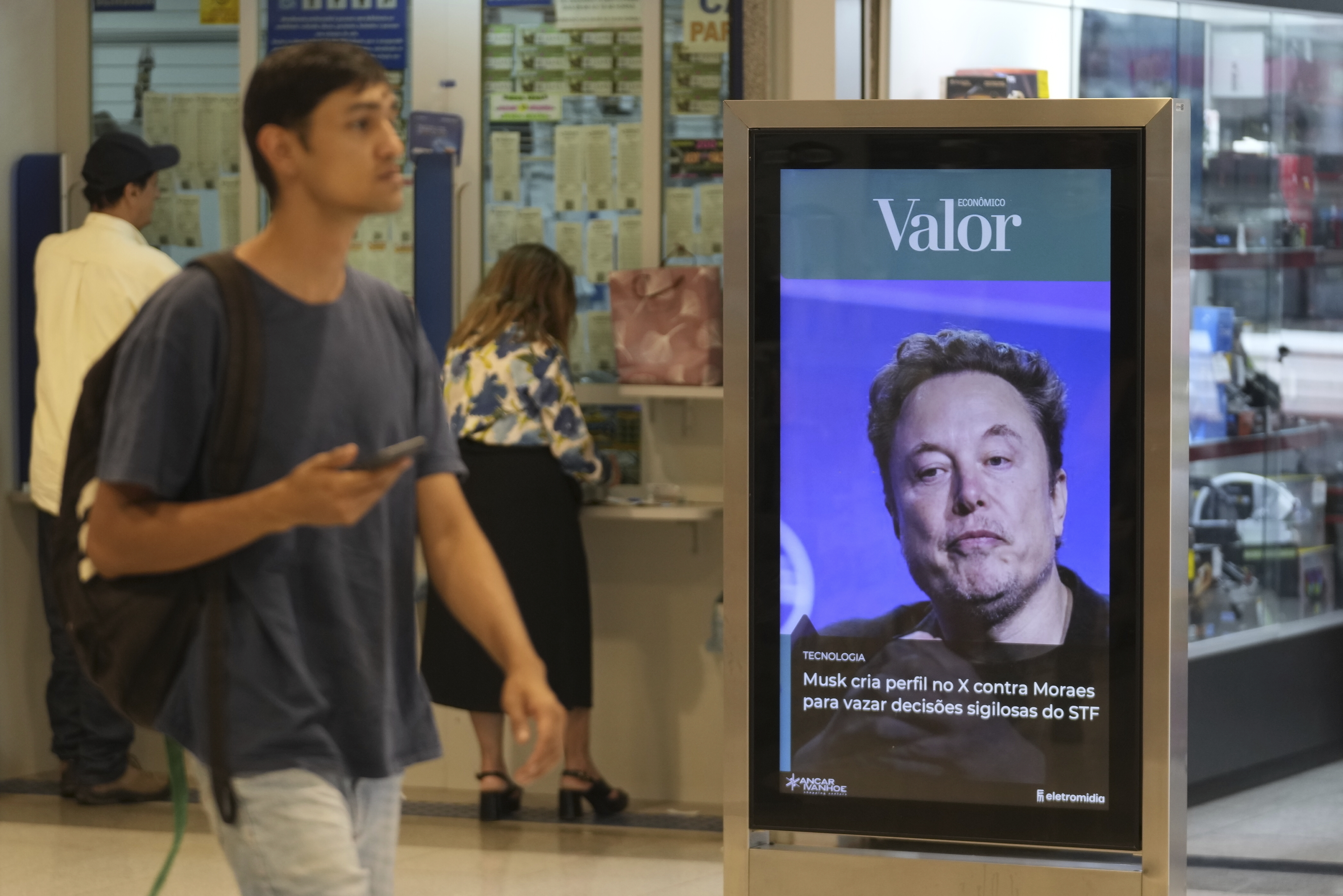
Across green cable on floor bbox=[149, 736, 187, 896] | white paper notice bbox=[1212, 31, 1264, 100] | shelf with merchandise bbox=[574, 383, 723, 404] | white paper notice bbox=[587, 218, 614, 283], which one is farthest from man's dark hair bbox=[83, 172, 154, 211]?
green cable on floor bbox=[149, 736, 187, 896]

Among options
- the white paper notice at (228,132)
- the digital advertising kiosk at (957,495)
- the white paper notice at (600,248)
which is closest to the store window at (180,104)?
the white paper notice at (228,132)

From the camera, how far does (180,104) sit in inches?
215

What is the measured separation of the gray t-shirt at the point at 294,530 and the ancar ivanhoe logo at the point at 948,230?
4.60ft

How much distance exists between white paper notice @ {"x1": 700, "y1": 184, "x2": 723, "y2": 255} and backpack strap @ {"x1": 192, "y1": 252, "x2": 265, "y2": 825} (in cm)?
346

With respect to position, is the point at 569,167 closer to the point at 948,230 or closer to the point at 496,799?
the point at 496,799

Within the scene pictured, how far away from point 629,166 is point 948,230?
2318 mm

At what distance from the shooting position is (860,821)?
9.98 feet

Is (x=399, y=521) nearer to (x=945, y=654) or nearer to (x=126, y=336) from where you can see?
(x=126, y=336)

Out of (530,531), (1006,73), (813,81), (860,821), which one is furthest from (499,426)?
(860,821)

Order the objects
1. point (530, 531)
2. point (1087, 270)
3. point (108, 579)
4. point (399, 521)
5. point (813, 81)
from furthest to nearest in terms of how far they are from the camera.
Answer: point (530, 531)
point (813, 81)
point (1087, 270)
point (399, 521)
point (108, 579)

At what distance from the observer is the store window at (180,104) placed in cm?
544

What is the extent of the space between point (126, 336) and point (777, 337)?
156 centimetres

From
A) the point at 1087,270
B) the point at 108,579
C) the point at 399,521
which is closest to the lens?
the point at 108,579

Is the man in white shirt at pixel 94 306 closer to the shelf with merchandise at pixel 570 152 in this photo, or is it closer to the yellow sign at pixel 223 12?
the yellow sign at pixel 223 12
